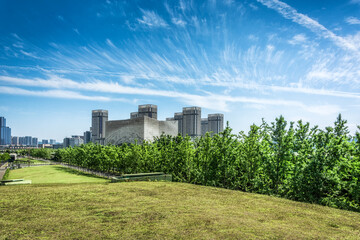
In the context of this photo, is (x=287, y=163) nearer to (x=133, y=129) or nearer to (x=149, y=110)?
(x=133, y=129)

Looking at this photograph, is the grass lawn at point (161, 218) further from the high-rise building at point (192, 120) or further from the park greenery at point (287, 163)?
the high-rise building at point (192, 120)

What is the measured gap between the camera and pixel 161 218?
8.12 meters

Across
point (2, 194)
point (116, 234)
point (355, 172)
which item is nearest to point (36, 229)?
point (116, 234)

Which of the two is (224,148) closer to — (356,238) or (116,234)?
(356,238)

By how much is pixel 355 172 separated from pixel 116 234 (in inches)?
492

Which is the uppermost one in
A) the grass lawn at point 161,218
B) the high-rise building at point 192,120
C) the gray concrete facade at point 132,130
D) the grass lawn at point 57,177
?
the high-rise building at point 192,120

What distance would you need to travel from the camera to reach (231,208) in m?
9.97


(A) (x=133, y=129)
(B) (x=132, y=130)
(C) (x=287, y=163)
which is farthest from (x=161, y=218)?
(B) (x=132, y=130)

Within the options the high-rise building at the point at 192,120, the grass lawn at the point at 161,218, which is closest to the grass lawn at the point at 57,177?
the grass lawn at the point at 161,218

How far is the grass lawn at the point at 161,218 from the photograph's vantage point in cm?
679

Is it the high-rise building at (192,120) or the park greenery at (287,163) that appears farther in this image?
the high-rise building at (192,120)

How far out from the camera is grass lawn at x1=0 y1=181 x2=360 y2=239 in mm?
6789

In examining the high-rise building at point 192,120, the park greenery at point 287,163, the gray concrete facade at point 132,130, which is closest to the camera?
the park greenery at point 287,163

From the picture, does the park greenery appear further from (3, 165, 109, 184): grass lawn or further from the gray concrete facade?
the gray concrete facade
